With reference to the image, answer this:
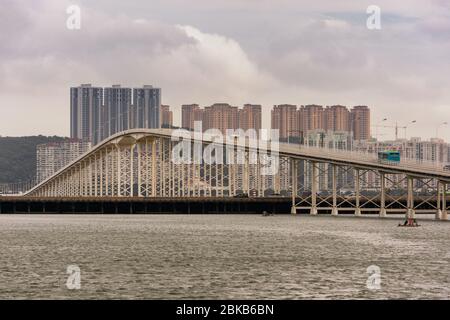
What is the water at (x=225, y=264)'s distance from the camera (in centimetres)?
4938

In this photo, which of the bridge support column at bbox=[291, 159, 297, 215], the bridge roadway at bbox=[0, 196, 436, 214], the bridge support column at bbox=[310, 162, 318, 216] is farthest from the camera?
the bridge roadway at bbox=[0, 196, 436, 214]

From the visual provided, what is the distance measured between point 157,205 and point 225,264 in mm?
112945

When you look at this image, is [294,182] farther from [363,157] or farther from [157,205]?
[157,205]

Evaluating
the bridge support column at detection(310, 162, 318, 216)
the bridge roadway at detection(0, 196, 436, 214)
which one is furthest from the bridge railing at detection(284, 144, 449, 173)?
the bridge roadway at detection(0, 196, 436, 214)

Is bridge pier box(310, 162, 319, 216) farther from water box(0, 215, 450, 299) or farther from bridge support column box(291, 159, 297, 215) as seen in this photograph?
water box(0, 215, 450, 299)

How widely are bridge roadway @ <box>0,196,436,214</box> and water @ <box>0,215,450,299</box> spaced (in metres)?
67.2

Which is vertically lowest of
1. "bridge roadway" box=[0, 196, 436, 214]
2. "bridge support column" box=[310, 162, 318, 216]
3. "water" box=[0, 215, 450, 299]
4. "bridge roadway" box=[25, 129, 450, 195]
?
"water" box=[0, 215, 450, 299]

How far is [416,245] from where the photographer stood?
265 feet

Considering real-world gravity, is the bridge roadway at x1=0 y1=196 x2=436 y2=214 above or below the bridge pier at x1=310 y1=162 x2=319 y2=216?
below

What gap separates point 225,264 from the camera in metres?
62.7

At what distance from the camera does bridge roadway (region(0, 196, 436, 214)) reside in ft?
551
